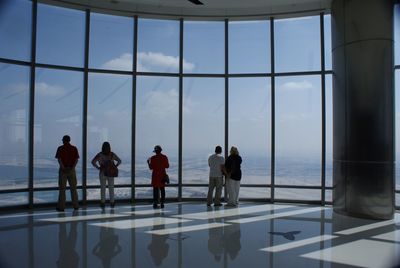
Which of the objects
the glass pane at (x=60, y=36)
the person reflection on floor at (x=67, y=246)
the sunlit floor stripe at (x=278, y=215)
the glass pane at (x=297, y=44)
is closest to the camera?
the person reflection on floor at (x=67, y=246)

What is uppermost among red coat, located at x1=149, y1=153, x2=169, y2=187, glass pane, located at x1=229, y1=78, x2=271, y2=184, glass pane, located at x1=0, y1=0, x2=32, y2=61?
glass pane, located at x1=0, y1=0, x2=32, y2=61

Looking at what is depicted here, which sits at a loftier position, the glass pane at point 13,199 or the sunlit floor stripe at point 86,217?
the glass pane at point 13,199

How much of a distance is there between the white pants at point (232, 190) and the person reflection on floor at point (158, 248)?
3.77 m

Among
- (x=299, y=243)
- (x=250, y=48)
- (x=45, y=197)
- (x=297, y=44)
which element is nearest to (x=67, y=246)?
(x=299, y=243)

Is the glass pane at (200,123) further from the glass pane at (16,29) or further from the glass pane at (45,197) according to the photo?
the glass pane at (16,29)

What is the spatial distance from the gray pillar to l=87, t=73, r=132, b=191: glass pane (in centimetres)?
539

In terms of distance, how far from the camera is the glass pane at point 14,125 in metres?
9.32

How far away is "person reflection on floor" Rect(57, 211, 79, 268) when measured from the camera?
5.02 metres

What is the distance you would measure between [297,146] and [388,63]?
3.19 metres

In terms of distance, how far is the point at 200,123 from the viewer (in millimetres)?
11148

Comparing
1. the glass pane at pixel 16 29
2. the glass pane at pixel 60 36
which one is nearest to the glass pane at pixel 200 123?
the glass pane at pixel 60 36

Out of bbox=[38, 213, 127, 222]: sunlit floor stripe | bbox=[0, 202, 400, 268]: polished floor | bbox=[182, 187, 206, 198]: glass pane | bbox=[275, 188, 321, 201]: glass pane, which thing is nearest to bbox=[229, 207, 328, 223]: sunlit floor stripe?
bbox=[0, 202, 400, 268]: polished floor

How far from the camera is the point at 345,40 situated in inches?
347

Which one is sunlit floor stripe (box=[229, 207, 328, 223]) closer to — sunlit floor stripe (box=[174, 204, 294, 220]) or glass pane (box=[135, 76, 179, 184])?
sunlit floor stripe (box=[174, 204, 294, 220])
